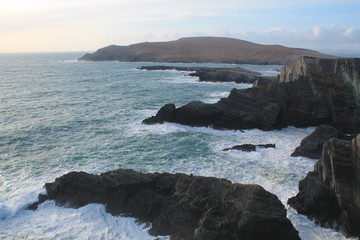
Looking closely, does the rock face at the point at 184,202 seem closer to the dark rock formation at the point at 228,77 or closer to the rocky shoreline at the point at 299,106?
the rocky shoreline at the point at 299,106

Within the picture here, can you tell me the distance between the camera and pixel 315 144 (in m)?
23.0

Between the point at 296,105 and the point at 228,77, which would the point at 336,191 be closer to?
the point at 296,105

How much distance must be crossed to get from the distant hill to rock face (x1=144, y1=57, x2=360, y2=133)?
298 ft

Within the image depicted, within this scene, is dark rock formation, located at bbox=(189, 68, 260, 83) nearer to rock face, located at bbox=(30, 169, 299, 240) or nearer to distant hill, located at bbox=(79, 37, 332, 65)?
distant hill, located at bbox=(79, 37, 332, 65)

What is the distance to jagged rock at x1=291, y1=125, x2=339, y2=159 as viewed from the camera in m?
22.7

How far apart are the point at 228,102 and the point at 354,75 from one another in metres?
11.7

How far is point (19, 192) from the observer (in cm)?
1773

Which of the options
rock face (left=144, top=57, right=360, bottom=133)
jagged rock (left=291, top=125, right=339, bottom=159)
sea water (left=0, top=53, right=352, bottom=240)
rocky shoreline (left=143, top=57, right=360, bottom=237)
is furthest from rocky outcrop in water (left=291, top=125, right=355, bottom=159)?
rock face (left=144, top=57, right=360, bottom=133)

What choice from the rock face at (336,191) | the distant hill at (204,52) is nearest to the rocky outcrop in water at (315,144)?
the rock face at (336,191)

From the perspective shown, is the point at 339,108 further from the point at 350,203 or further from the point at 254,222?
the point at 254,222

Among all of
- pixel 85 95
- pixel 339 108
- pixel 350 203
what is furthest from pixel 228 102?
pixel 85 95

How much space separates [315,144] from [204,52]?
123m

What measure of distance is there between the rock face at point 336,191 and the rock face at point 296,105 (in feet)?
50.6

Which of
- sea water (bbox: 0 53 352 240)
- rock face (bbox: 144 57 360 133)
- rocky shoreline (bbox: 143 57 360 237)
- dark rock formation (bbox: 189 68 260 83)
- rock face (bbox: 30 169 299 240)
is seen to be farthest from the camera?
dark rock formation (bbox: 189 68 260 83)
